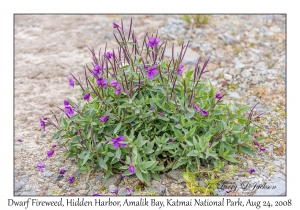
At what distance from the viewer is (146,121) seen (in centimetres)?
392

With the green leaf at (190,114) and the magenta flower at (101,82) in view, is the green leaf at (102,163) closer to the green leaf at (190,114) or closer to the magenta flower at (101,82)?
the magenta flower at (101,82)

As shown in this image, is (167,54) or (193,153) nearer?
(193,153)

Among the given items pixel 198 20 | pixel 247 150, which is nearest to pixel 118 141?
pixel 247 150

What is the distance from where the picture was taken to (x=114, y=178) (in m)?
3.96

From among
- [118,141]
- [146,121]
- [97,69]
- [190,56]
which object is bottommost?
[118,141]


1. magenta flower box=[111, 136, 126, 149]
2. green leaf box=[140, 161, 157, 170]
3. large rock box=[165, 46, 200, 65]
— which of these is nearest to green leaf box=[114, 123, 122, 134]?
magenta flower box=[111, 136, 126, 149]

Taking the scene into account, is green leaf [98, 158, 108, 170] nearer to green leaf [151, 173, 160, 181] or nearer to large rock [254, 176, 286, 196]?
green leaf [151, 173, 160, 181]

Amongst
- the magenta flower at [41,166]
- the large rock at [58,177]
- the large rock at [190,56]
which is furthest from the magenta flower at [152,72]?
the large rock at [190,56]

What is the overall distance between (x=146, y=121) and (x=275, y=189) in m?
1.32

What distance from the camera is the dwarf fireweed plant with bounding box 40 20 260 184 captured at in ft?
12.3

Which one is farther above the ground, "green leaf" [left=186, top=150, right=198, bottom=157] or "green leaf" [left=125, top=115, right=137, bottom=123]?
"green leaf" [left=125, top=115, right=137, bottom=123]

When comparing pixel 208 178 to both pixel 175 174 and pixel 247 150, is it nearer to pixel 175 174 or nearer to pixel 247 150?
pixel 175 174

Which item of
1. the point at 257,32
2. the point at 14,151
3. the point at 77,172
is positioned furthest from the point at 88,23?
the point at 77,172

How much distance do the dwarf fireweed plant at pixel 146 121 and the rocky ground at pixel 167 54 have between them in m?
0.23
